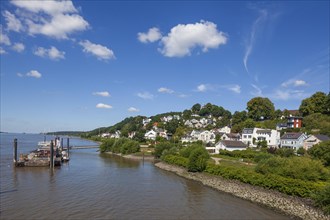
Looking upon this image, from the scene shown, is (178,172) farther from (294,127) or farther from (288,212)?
(294,127)

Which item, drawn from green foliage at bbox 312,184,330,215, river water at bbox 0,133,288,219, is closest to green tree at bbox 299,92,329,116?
river water at bbox 0,133,288,219

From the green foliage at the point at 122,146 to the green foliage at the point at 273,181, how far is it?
135 feet

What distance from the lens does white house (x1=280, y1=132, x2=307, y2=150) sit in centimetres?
6494

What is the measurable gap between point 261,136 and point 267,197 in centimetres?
4718

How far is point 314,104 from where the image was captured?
8550cm

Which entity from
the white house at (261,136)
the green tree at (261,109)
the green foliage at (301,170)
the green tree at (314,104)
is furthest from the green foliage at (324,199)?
the green tree at (261,109)

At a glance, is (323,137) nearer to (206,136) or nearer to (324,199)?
(324,199)

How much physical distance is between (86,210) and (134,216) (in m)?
4.61

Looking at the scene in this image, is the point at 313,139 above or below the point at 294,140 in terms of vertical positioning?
above

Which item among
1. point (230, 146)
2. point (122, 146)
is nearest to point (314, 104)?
point (230, 146)

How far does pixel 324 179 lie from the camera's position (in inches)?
1344

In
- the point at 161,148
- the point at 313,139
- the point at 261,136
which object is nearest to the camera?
the point at 313,139

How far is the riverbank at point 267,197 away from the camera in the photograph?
88.6ft

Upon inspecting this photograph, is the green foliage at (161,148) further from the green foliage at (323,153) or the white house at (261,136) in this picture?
the green foliage at (323,153)
